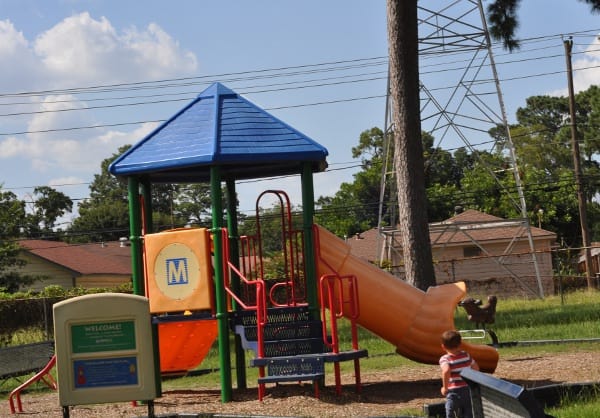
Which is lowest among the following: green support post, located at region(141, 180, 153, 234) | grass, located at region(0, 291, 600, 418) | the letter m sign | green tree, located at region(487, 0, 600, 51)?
grass, located at region(0, 291, 600, 418)

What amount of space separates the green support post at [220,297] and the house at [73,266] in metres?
44.8

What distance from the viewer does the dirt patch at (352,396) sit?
11.0m

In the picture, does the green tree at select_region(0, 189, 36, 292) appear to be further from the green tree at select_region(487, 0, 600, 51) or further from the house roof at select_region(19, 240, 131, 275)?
the green tree at select_region(487, 0, 600, 51)

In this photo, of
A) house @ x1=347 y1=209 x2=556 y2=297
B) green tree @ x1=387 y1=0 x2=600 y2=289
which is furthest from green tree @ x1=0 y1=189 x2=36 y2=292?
green tree @ x1=387 y1=0 x2=600 y2=289

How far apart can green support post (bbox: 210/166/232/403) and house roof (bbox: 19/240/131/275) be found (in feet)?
151

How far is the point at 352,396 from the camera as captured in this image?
11977mm

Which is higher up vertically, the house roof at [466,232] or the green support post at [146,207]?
the green support post at [146,207]

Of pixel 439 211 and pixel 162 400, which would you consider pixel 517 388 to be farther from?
pixel 439 211

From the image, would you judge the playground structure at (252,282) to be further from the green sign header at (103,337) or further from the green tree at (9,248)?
the green tree at (9,248)

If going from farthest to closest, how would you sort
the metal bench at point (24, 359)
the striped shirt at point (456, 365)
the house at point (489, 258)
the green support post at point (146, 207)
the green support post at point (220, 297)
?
1. the house at point (489, 258)
2. the metal bench at point (24, 359)
3. the green support post at point (146, 207)
4. the green support post at point (220, 297)
5. the striped shirt at point (456, 365)

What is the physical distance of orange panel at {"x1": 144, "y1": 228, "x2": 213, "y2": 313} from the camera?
12.4 meters

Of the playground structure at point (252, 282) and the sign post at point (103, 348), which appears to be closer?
the sign post at point (103, 348)

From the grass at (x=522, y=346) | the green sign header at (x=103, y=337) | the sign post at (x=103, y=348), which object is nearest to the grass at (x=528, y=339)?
the grass at (x=522, y=346)

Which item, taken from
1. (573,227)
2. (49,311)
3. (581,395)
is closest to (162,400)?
(581,395)
